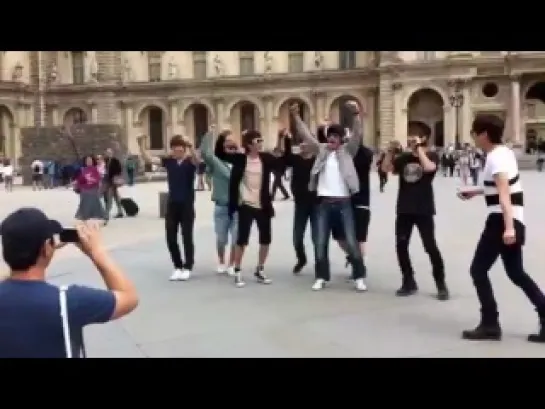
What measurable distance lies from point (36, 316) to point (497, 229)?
408 cm

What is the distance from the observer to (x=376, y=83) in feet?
179

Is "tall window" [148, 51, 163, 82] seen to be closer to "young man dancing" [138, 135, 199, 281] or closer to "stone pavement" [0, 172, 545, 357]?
"stone pavement" [0, 172, 545, 357]

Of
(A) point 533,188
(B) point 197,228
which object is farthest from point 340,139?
(A) point 533,188

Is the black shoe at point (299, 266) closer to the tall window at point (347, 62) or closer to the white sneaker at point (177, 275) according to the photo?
the white sneaker at point (177, 275)

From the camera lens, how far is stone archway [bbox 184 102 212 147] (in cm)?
6141

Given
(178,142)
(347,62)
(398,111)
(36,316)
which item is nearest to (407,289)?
(178,142)

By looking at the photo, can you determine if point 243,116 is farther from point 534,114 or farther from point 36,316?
point 36,316

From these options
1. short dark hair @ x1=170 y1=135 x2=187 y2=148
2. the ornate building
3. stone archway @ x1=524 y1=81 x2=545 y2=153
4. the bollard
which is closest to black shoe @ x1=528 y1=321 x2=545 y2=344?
short dark hair @ x1=170 y1=135 x2=187 y2=148

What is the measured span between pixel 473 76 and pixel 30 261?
165ft

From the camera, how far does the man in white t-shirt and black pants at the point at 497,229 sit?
5770 mm

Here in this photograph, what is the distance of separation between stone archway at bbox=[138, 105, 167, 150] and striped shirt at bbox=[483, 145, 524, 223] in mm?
57578

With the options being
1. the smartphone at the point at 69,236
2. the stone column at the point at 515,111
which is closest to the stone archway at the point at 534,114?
the stone column at the point at 515,111

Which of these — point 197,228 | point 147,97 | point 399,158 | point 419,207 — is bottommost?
point 197,228

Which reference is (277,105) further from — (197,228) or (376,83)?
(197,228)
